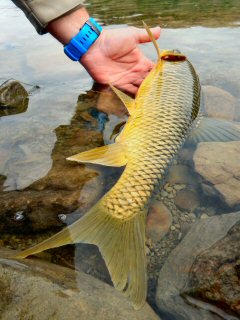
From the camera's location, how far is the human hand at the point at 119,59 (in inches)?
145

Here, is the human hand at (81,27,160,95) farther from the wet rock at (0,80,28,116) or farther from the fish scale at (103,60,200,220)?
the wet rock at (0,80,28,116)

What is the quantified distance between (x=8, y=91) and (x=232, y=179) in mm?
2379

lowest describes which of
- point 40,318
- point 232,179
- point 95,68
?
point 232,179

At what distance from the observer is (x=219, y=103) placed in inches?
132

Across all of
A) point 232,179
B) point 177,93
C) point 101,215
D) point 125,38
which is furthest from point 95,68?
point 101,215

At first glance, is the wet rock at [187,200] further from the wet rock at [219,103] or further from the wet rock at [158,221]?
the wet rock at [219,103]

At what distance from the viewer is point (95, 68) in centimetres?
376

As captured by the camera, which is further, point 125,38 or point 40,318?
point 125,38

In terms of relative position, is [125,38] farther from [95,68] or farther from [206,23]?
[206,23]

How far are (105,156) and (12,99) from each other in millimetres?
1770

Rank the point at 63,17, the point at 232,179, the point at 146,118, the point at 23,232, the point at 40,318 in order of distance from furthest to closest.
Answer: the point at 63,17 < the point at 146,118 < the point at 232,179 < the point at 23,232 < the point at 40,318

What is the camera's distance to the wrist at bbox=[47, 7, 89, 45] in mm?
3541

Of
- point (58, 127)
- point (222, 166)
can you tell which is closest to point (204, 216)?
point (222, 166)

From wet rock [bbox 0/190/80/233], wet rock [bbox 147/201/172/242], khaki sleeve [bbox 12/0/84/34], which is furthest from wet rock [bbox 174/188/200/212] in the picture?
khaki sleeve [bbox 12/0/84/34]
